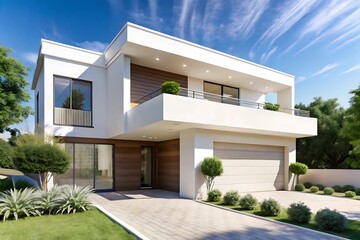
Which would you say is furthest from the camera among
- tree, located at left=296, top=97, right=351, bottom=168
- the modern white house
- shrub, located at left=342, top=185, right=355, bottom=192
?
tree, located at left=296, top=97, right=351, bottom=168

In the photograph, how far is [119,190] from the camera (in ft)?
47.3

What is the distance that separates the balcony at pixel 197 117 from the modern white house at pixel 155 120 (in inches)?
1.8

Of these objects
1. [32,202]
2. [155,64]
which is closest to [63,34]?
Result: [155,64]

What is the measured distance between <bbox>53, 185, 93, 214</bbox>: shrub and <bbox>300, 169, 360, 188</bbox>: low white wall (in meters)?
15.1

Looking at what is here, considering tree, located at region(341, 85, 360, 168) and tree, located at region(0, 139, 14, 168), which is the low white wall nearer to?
tree, located at region(341, 85, 360, 168)

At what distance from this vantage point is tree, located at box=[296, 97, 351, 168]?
75.9 ft

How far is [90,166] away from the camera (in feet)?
45.2

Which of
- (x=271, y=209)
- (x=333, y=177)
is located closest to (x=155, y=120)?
(x=271, y=209)

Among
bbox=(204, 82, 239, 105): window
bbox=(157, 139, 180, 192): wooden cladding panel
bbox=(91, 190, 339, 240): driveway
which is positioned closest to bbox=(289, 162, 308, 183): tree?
bbox=(204, 82, 239, 105): window

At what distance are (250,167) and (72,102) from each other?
10.6 meters

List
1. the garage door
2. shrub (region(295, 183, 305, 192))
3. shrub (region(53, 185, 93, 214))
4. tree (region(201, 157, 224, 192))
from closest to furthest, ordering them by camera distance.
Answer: shrub (region(53, 185, 93, 214))
tree (region(201, 157, 224, 192))
the garage door
shrub (region(295, 183, 305, 192))

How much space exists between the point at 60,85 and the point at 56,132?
99.6 inches

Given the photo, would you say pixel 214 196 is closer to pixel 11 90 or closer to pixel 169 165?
pixel 169 165

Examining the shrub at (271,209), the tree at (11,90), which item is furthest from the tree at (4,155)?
the shrub at (271,209)
